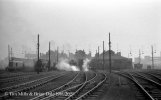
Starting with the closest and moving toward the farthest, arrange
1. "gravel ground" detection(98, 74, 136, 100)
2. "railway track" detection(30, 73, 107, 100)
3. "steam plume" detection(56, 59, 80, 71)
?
1. "railway track" detection(30, 73, 107, 100)
2. "gravel ground" detection(98, 74, 136, 100)
3. "steam plume" detection(56, 59, 80, 71)

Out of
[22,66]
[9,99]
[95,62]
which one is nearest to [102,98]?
[9,99]

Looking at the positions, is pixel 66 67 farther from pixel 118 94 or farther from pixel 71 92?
pixel 118 94

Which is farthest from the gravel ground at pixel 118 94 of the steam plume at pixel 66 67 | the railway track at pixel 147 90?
the steam plume at pixel 66 67

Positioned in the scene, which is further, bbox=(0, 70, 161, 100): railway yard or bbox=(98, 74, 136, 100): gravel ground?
bbox=(0, 70, 161, 100): railway yard

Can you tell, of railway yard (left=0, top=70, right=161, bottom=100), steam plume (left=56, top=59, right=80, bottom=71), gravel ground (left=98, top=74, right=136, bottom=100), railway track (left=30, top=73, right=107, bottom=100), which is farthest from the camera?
steam plume (left=56, top=59, right=80, bottom=71)

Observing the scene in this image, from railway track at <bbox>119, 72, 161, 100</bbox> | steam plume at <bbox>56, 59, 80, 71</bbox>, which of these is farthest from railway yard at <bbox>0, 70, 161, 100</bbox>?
steam plume at <bbox>56, 59, 80, 71</bbox>

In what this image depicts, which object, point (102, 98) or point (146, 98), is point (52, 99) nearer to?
point (102, 98)

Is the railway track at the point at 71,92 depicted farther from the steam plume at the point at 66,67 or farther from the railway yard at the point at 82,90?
the steam plume at the point at 66,67

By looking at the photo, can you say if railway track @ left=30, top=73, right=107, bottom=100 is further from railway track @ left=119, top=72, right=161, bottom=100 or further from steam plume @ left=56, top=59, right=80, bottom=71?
steam plume @ left=56, top=59, right=80, bottom=71

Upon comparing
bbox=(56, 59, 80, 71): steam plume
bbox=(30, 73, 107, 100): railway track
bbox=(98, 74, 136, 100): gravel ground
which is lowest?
bbox=(98, 74, 136, 100): gravel ground

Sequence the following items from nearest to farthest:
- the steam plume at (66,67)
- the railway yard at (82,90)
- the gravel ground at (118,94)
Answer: the gravel ground at (118,94)
the railway yard at (82,90)
the steam plume at (66,67)

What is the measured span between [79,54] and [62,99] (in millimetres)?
124157

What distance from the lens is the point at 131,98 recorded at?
13500 mm

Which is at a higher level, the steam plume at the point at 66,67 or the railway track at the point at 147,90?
the steam plume at the point at 66,67
